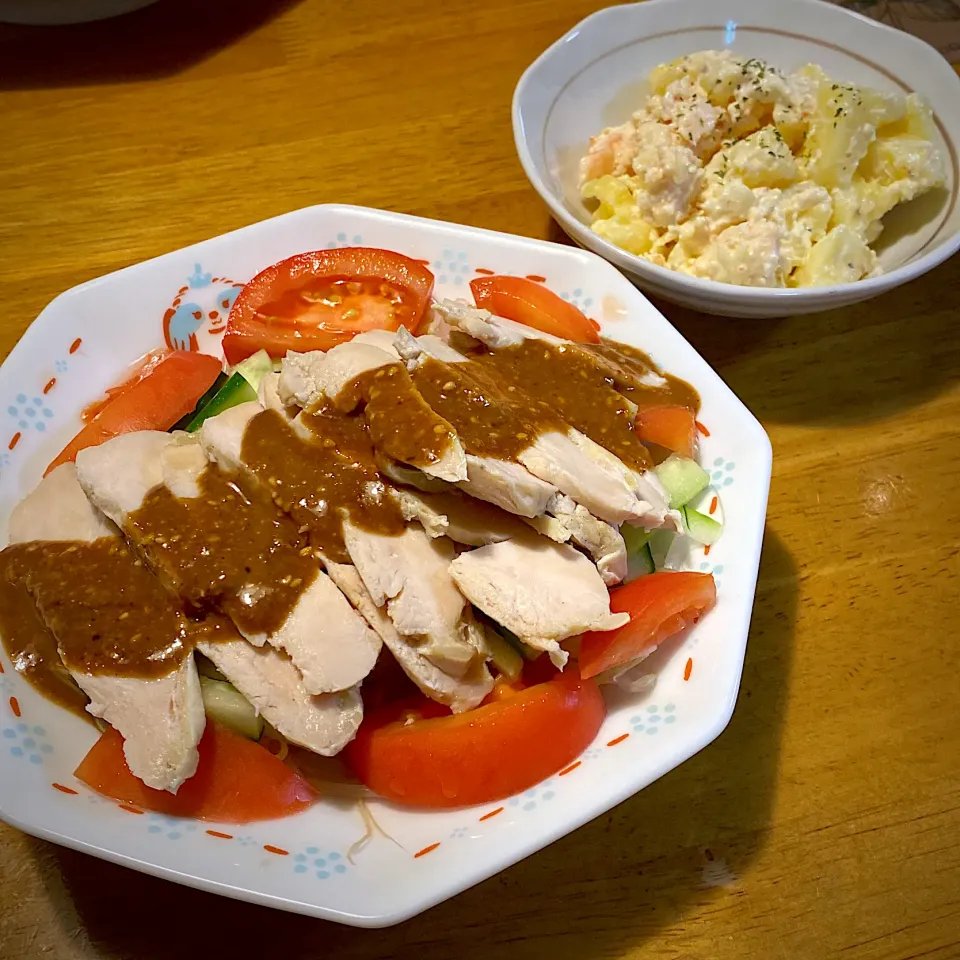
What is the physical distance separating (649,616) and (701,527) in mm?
362

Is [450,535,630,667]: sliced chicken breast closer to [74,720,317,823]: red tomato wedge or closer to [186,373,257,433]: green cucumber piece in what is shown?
[74,720,317,823]: red tomato wedge

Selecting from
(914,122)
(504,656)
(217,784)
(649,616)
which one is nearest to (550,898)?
(504,656)

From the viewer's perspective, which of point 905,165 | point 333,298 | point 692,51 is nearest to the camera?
point 333,298

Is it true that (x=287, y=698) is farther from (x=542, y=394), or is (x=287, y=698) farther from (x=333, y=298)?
(x=333, y=298)

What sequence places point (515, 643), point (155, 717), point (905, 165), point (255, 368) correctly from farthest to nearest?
point (905, 165), point (255, 368), point (515, 643), point (155, 717)

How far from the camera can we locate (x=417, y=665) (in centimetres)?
180

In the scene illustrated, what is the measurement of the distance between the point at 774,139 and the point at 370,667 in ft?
7.00

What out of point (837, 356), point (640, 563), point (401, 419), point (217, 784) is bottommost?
point (837, 356)

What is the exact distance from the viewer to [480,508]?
6.37 feet

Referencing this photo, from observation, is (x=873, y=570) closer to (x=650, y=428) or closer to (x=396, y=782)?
(x=650, y=428)

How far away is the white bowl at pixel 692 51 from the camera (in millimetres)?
2684

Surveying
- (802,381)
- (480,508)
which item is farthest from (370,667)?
(802,381)

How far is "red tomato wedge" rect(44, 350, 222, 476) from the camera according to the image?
2.22 meters

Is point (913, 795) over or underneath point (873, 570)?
underneath
